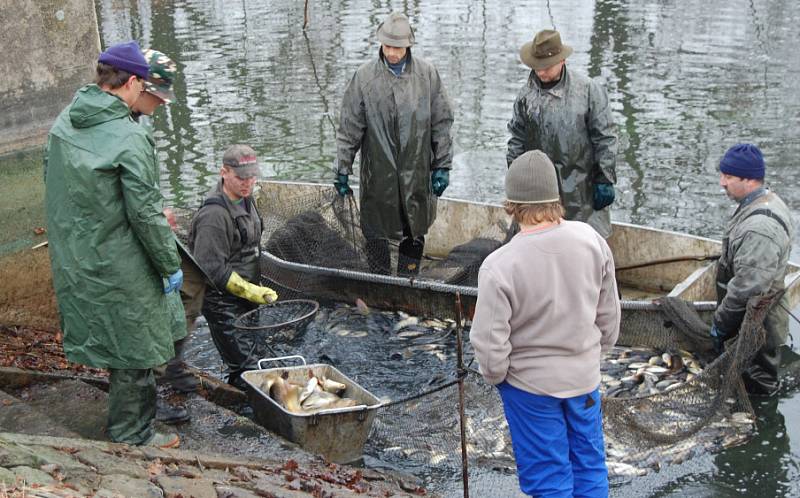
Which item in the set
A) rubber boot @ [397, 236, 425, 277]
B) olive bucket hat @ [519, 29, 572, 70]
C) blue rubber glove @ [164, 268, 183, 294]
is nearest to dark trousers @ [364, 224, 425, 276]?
rubber boot @ [397, 236, 425, 277]

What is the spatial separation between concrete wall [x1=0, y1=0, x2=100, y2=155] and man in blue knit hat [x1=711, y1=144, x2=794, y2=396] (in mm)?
4945

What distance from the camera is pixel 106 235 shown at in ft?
16.4

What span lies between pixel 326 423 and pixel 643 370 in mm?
2755

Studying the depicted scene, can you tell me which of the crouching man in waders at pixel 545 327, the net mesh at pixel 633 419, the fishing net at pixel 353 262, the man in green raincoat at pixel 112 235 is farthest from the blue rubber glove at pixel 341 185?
the crouching man in waders at pixel 545 327

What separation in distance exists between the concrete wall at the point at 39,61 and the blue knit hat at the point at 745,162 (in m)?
4.91

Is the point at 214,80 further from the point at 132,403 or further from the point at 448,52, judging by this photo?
the point at 132,403

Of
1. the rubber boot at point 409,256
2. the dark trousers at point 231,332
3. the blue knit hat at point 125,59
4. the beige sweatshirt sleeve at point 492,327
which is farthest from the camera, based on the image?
the rubber boot at point 409,256

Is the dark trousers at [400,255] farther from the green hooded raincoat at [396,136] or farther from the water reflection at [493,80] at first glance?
the water reflection at [493,80]

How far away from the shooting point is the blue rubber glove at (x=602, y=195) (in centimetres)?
813

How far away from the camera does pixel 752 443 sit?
6461mm

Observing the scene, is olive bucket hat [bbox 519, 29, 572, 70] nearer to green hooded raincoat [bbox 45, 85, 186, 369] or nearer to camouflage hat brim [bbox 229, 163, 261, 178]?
camouflage hat brim [bbox 229, 163, 261, 178]

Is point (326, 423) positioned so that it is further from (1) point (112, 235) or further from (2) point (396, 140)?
(2) point (396, 140)

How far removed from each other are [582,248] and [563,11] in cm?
2186

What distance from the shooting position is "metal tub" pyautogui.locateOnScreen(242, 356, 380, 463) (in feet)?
19.0
